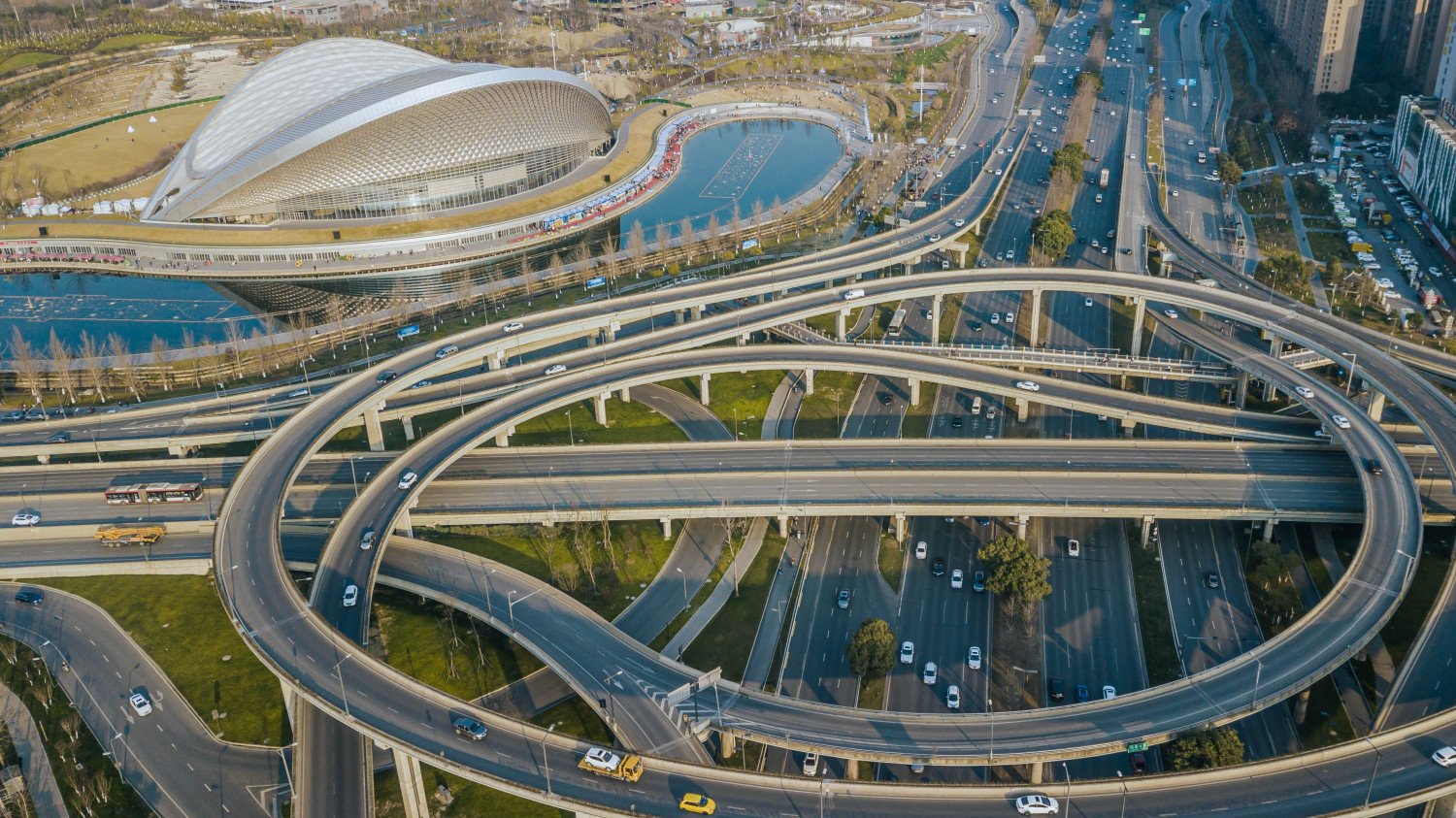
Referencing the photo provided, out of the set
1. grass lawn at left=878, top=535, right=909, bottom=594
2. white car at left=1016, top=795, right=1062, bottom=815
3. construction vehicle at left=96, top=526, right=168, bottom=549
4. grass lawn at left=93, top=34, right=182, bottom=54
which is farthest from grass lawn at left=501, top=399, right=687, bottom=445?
grass lawn at left=93, top=34, right=182, bottom=54

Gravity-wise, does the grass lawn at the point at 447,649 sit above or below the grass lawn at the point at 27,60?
below

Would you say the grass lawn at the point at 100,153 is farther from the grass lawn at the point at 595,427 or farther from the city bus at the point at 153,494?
the grass lawn at the point at 595,427

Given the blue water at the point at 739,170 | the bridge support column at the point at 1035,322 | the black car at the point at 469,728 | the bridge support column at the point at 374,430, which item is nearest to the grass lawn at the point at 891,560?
the black car at the point at 469,728

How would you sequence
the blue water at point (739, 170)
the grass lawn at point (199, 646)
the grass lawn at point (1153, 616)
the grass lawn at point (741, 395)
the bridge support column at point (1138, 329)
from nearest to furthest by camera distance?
1. the grass lawn at point (199, 646)
2. the grass lawn at point (1153, 616)
3. the grass lawn at point (741, 395)
4. the bridge support column at point (1138, 329)
5. the blue water at point (739, 170)

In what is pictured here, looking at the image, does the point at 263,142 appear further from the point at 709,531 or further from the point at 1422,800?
the point at 1422,800

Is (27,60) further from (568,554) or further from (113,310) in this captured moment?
(568,554)

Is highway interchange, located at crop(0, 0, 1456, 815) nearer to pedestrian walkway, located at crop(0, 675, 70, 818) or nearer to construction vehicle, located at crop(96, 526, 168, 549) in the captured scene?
construction vehicle, located at crop(96, 526, 168, 549)

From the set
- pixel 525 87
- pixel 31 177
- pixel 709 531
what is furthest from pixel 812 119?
pixel 709 531
